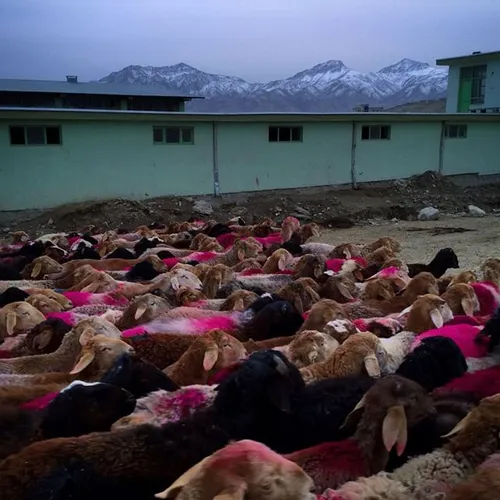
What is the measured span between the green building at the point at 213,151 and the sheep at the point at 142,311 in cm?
1325

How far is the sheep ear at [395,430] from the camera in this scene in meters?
3.36

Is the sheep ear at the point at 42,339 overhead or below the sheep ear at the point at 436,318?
below

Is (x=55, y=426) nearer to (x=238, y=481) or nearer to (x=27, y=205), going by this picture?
(x=238, y=481)

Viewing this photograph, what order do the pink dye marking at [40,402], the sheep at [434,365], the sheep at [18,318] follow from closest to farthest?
the pink dye marking at [40,402] → the sheep at [434,365] → the sheep at [18,318]

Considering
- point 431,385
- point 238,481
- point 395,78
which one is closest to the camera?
point 238,481

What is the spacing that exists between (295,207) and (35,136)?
8.82 meters

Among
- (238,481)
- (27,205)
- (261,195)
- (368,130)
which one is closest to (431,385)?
(238,481)

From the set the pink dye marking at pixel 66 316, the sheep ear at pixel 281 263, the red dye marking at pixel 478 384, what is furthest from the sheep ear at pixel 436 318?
the sheep ear at pixel 281 263

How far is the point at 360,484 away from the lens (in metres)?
3.22

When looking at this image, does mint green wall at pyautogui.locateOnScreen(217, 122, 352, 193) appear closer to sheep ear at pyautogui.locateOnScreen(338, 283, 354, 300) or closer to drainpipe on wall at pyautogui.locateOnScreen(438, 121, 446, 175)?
drainpipe on wall at pyautogui.locateOnScreen(438, 121, 446, 175)

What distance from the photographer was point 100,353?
16.0 feet

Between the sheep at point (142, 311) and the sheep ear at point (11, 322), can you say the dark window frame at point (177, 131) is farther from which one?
the sheep ear at point (11, 322)

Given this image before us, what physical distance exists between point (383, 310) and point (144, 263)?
3.76 m

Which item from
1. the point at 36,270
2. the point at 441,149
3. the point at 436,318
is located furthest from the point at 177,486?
the point at 441,149
